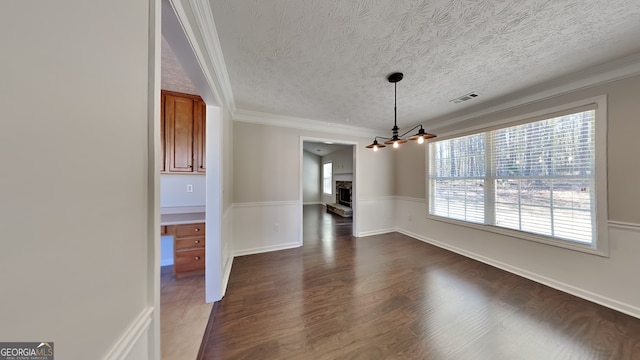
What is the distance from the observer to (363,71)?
202 cm

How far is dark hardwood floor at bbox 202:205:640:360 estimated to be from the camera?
148 cm

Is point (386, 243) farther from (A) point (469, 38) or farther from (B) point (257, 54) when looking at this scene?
(B) point (257, 54)

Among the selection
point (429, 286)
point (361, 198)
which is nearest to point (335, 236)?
point (361, 198)

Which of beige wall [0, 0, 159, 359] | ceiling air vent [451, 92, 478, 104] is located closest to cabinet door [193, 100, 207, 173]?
beige wall [0, 0, 159, 359]

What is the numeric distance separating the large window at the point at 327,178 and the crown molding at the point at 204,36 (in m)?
6.56

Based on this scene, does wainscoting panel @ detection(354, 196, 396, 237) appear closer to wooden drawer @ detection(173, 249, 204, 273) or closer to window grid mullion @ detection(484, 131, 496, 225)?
window grid mullion @ detection(484, 131, 496, 225)

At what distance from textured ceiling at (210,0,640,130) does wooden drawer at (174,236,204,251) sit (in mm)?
2103

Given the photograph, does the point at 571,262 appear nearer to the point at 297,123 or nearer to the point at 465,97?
the point at 465,97

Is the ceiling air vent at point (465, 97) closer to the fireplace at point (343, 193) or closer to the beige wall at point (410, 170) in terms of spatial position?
the beige wall at point (410, 170)

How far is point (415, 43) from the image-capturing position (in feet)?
5.34

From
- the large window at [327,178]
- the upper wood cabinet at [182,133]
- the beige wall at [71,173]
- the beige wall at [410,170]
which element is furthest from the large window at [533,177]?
the large window at [327,178]

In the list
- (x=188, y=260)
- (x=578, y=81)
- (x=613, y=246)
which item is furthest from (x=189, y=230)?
(x=578, y=81)

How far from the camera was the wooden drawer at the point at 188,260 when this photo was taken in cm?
248

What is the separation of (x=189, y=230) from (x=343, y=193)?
546 cm
